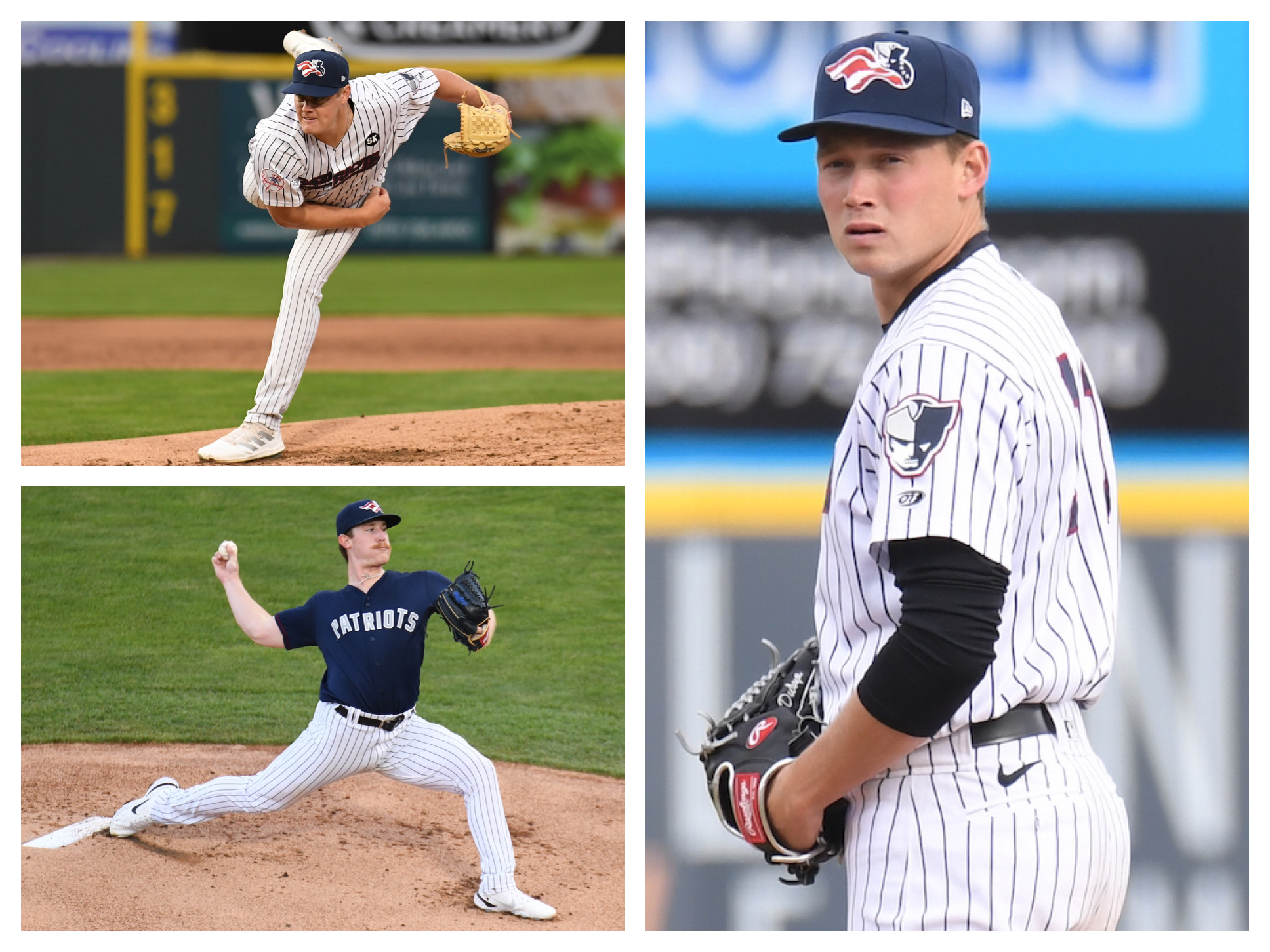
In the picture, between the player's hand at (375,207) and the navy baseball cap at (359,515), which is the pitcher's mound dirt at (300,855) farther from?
the player's hand at (375,207)

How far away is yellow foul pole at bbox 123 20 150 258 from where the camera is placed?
1439 centimetres

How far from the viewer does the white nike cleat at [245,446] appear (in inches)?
140

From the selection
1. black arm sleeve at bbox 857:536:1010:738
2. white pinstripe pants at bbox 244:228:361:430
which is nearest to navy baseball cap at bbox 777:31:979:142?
black arm sleeve at bbox 857:536:1010:738

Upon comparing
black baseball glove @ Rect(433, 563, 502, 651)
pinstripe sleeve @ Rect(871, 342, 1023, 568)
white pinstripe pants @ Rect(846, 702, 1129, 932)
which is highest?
pinstripe sleeve @ Rect(871, 342, 1023, 568)

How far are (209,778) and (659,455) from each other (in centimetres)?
152

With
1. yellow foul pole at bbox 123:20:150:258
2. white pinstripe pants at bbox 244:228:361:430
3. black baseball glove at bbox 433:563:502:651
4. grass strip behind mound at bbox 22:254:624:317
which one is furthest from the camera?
yellow foul pole at bbox 123:20:150:258

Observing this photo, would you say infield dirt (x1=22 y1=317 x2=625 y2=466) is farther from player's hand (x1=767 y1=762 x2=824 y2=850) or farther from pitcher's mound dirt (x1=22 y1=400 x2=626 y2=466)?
player's hand (x1=767 y1=762 x2=824 y2=850)

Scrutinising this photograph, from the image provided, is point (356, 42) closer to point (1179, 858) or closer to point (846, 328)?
point (846, 328)

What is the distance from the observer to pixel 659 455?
355 cm

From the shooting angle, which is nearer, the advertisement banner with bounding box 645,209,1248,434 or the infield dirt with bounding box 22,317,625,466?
the advertisement banner with bounding box 645,209,1248,434

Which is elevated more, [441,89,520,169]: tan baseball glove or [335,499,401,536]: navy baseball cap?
[441,89,520,169]: tan baseball glove

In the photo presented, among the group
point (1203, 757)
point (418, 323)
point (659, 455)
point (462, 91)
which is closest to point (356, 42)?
point (418, 323)

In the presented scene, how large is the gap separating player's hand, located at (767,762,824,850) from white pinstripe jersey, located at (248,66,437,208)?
249 centimetres

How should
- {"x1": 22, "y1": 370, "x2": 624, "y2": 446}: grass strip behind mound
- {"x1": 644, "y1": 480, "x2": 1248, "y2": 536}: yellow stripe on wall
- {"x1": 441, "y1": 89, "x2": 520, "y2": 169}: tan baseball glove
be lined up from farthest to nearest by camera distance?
1. {"x1": 22, "y1": 370, "x2": 624, "y2": 446}: grass strip behind mound
2. {"x1": 644, "y1": 480, "x2": 1248, "y2": 536}: yellow stripe on wall
3. {"x1": 441, "y1": 89, "x2": 520, "y2": 169}: tan baseball glove
